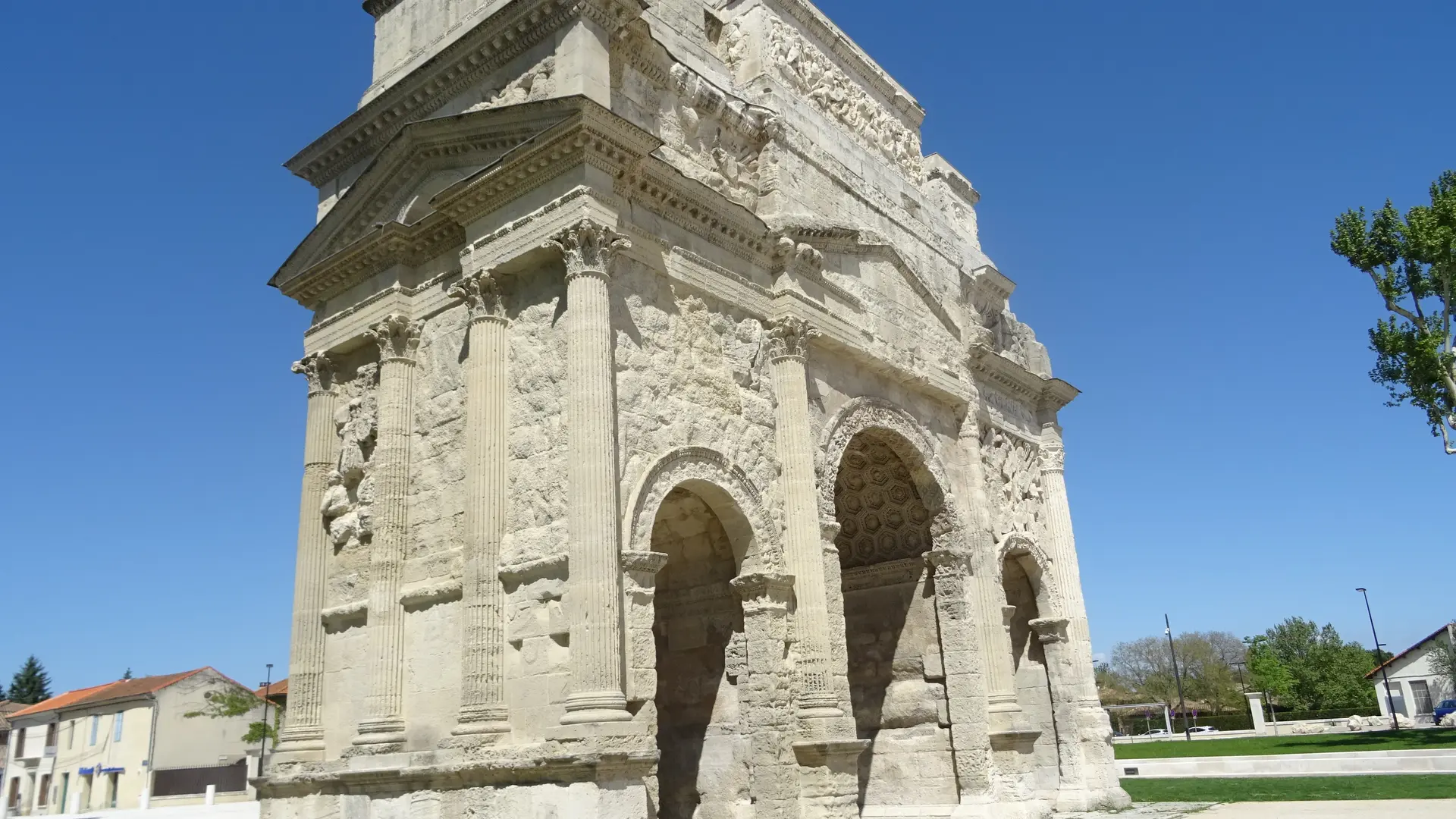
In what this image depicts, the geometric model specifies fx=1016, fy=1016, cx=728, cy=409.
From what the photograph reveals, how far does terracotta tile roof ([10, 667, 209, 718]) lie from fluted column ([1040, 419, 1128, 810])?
31.1 meters

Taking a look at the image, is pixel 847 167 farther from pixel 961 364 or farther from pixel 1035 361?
pixel 1035 361

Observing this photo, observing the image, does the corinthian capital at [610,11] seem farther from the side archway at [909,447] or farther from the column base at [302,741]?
the column base at [302,741]

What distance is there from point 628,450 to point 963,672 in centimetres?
730

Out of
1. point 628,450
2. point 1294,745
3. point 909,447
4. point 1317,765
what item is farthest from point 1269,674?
point 628,450

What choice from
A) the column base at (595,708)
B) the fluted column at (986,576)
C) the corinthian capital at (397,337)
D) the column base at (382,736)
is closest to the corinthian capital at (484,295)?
the corinthian capital at (397,337)

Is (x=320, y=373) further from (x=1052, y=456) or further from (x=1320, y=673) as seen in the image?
(x=1320, y=673)

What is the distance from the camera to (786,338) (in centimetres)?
1271

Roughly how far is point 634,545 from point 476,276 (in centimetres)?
342

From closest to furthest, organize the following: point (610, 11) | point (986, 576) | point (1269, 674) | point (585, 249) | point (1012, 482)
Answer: point (585, 249) < point (610, 11) < point (986, 576) < point (1012, 482) < point (1269, 674)

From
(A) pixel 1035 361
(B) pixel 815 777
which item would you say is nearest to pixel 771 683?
(B) pixel 815 777

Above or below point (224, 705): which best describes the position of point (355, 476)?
above

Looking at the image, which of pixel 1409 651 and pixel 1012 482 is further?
pixel 1409 651

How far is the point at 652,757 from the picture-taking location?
9078mm

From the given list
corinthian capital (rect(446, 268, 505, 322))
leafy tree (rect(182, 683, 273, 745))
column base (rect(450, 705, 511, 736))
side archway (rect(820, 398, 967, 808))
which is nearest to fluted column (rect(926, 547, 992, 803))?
side archway (rect(820, 398, 967, 808))
